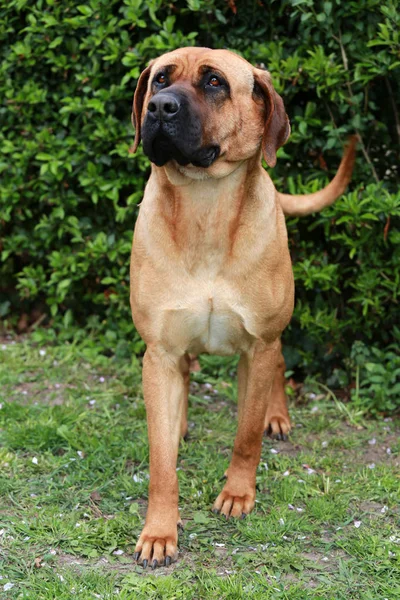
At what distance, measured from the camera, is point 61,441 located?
387 cm

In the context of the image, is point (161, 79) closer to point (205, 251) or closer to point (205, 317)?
point (205, 251)

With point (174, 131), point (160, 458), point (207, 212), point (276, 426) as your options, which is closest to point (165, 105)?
point (174, 131)

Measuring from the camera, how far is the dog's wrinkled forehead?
2844mm

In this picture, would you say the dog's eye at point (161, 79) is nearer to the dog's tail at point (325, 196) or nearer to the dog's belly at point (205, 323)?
the dog's belly at point (205, 323)

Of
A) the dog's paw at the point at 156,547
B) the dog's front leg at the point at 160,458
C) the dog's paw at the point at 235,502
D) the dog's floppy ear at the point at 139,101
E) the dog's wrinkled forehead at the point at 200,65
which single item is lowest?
the dog's paw at the point at 235,502

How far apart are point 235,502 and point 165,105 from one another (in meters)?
1.62

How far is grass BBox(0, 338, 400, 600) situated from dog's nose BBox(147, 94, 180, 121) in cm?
158

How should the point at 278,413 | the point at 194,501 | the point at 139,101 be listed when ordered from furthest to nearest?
A: the point at 278,413 → the point at 194,501 → the point at 139,101

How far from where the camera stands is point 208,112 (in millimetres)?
2787

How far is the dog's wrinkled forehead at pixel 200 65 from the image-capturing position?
9.33 ft

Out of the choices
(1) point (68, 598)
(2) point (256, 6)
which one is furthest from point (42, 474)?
(2) point (256, 6)

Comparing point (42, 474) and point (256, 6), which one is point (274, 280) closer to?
point (42, 474)

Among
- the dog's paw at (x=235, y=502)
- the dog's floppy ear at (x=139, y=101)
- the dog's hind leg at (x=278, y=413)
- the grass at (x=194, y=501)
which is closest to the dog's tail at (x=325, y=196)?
the dog's hind leg at (x=278, y=413)

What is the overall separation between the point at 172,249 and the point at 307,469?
4.36 ft
